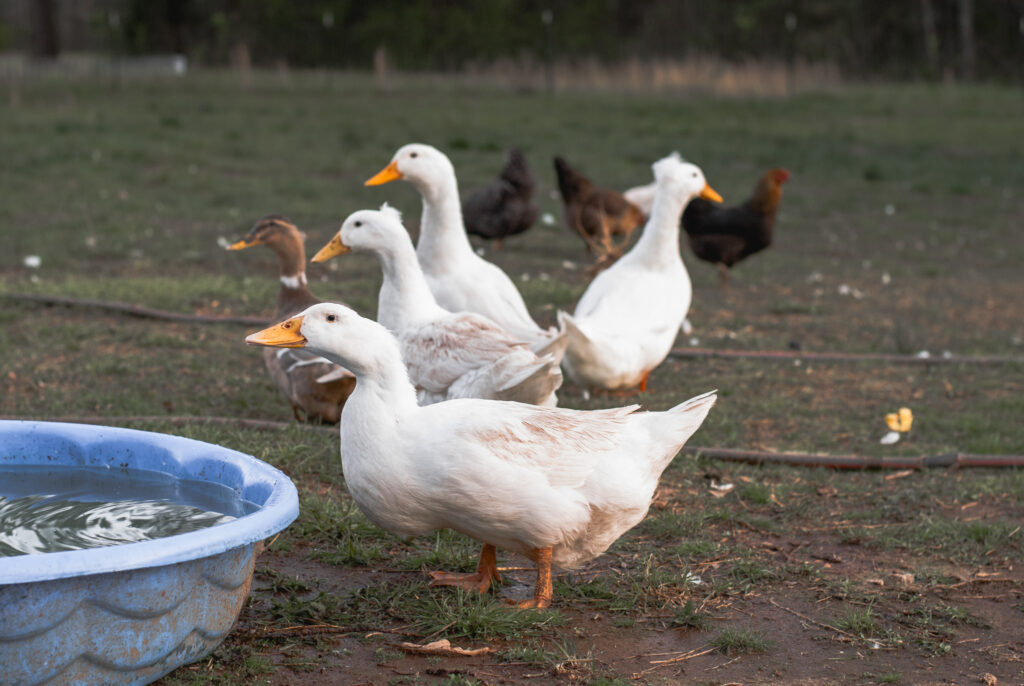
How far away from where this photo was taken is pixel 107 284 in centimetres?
771

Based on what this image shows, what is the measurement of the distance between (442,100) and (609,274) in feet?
44.4

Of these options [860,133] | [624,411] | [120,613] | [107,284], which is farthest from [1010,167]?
[120,613]

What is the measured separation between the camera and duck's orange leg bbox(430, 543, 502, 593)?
3.48 meters

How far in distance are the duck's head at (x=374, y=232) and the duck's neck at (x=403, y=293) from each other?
0.09ft

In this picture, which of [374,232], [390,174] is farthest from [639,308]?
[374,232]

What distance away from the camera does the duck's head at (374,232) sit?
457 cm

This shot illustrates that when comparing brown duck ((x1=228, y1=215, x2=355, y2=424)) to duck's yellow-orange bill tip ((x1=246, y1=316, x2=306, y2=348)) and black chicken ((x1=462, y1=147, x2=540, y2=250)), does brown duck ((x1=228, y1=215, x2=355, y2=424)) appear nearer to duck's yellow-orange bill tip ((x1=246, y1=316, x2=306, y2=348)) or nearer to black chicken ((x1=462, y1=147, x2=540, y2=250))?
duck's yellow-orange bill tip ((x1=246, y1=316, x2=306, y2=348))

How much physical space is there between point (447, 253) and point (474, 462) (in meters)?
2.55

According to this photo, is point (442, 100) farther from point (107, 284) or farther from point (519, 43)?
point (519, 43)

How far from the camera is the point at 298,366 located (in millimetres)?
4934

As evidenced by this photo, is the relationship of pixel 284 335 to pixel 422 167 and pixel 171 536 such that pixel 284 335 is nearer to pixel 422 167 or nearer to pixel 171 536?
pixel 171 536

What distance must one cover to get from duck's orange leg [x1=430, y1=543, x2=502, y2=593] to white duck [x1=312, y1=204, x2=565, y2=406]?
76 cm

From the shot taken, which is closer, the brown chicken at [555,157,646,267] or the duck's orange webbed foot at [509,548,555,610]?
the duck's orange webbed foot at [509,548,555,610]

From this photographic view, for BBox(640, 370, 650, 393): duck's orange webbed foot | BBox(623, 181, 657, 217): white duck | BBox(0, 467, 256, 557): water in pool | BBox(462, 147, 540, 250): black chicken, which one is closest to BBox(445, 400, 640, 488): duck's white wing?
BBox(0, 467, 256, 557): water in pool
